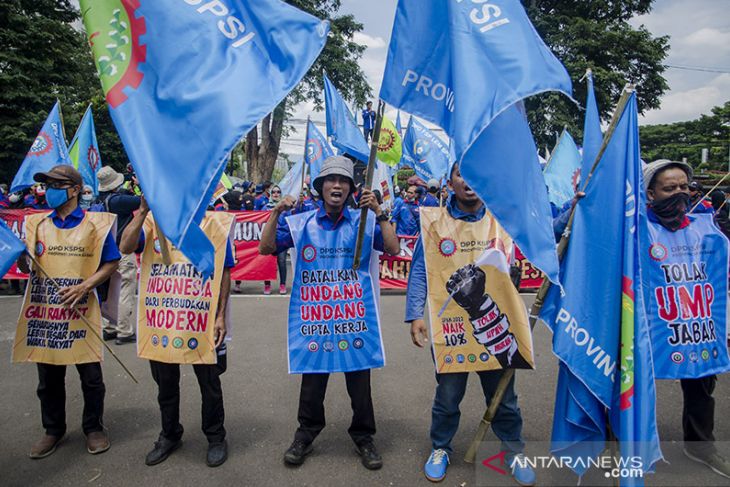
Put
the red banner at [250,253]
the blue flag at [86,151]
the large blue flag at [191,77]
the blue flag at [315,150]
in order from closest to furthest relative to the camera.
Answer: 1. the large blue flag at [191,77]
2. the blue flag at [86,151]
3. the blue flag at [315,150]
4. the red banner at [250,253]

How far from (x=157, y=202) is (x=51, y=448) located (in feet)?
8.31

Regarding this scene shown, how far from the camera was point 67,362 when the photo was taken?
10.8 ft

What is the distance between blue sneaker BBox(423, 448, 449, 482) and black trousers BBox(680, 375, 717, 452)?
172cm

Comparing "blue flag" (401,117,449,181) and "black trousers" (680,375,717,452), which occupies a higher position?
"blue flag" (401,117,449,181)

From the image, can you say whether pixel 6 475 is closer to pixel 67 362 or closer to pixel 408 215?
pixel 67 362

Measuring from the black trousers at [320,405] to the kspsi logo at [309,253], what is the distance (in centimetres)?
82

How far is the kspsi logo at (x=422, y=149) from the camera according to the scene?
32.8ft

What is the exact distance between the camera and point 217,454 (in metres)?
3.24

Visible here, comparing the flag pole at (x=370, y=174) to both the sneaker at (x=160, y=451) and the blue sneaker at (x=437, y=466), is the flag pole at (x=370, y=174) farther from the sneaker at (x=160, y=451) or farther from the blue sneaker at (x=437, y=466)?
the sneaker at (x=160, y=451)

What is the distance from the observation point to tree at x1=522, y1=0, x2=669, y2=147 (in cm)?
2369

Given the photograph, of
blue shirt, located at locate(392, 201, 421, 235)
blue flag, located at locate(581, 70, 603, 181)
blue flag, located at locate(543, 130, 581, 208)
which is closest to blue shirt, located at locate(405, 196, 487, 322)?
blue flag, located at locate(581, 70, 603, 181)

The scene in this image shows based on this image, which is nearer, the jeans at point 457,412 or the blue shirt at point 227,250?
the jeans at point 457,412

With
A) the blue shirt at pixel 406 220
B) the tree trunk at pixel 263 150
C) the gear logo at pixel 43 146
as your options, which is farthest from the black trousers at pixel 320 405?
the tree trunk at pixel 263 150

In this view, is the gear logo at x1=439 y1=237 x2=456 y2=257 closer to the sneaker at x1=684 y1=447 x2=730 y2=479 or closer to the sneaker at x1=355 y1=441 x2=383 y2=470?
the sneaker at x1=355 y1=441 x2=383 y2=470
